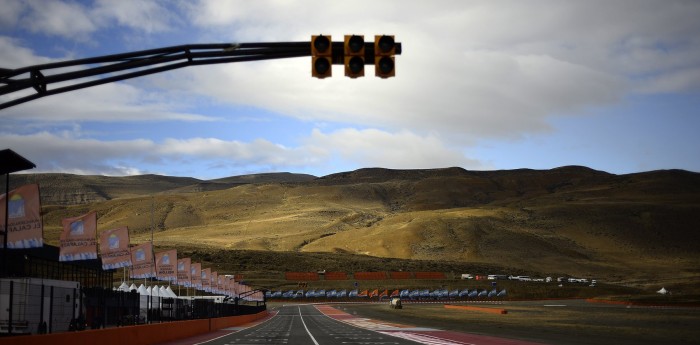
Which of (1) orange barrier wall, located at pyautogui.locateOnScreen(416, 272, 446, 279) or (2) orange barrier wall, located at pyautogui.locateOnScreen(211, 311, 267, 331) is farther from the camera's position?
(1) orange barrier wall, located at pyautogui.locateOnScreen(416, 272, 446, 279)

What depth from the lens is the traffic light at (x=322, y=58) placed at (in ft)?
51.0

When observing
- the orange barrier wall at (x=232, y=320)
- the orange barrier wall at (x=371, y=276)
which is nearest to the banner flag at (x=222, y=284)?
the orange barrier wall at (x=232, y=320)

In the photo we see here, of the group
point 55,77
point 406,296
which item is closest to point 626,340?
point 55,77

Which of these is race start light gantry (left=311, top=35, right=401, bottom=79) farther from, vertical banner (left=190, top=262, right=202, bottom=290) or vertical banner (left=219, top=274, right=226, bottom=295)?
vertical banner (left=219, top=274, right=226, bottom=295)

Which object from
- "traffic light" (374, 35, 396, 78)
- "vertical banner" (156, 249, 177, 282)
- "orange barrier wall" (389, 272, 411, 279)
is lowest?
"vertical banner" (156, 249, 177, 282)

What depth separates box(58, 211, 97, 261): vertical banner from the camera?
1433 inches

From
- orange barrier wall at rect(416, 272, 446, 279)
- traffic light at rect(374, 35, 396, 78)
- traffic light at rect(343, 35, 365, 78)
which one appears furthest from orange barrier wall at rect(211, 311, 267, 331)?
orange barrier wall at rect(416, 272, 446, 279)

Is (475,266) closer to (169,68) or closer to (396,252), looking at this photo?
(396,252)

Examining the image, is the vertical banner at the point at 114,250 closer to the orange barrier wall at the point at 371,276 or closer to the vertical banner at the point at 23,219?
the vertical banner at the point at 23,219

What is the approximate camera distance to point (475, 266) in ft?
555

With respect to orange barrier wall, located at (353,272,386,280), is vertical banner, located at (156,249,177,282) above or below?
below

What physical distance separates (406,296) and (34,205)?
106955 millimetres

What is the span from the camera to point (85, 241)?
3681 cm

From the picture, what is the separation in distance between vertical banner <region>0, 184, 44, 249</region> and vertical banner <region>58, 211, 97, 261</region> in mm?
10644
